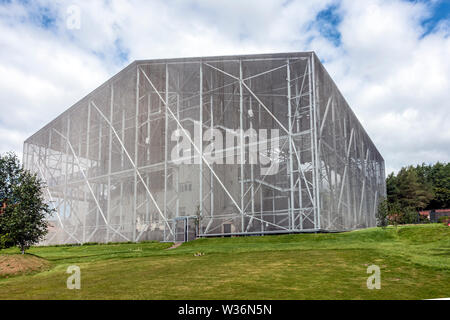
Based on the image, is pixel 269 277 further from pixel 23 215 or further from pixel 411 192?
pixel 411 192

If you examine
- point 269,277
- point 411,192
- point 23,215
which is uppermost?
point 411,192

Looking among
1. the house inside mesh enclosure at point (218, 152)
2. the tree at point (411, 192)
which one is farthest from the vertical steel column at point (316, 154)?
the tree at point (411, 192)

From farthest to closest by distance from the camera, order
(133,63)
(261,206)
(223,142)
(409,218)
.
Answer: (409,218)
(133,63)
(223,142)
(261,206)

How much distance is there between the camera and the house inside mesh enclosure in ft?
96.9

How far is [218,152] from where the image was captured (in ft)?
104

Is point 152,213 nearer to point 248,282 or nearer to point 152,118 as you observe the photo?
point 152,118

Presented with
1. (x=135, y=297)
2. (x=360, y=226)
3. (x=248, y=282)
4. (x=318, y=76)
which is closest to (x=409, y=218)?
(x=360, y=226)

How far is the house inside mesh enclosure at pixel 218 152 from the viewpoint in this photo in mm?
29547

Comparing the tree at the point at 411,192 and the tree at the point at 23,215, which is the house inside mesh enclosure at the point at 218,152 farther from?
the tree at the point at 411,192

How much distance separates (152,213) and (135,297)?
2421cm

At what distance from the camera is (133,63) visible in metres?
36.4

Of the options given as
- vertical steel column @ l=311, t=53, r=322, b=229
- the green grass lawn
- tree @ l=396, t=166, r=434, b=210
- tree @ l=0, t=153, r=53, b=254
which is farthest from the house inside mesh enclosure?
tree @ l=396, t=166, r=434, b=210

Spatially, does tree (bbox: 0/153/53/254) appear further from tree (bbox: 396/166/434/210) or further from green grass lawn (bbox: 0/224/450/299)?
tree (bbox: 396/166/434/210)

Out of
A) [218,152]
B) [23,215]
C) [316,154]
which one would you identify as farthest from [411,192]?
[23,215]
